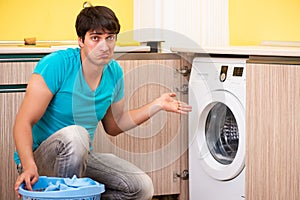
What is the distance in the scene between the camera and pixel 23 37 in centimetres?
402

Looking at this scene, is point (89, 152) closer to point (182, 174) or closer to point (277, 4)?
point (182, 174)

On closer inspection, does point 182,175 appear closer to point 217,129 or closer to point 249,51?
point 217,129

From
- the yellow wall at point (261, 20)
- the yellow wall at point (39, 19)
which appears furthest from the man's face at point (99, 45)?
the yellow wall at point (261, 20)

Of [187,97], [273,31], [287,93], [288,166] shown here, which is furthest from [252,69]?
[273,31]

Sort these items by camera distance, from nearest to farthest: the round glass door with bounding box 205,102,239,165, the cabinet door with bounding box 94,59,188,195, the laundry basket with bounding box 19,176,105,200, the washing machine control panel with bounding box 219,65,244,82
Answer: the laundry basket with bounding box 19,176,105,200 < the washing machine control panel with bounding box 219,65,244,82 < the round glass door with bounding box 205,102,239,165 < the cabinet door with bounding box 94,59,188,195

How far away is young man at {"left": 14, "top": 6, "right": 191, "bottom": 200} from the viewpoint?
2.58 meters

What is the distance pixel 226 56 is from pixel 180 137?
0.54 meters

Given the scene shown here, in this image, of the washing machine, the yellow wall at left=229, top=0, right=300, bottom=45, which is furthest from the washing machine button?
the yellow wall at left=229, top=0, right=300, bottom=45

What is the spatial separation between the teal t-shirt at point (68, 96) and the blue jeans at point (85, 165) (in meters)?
0.11

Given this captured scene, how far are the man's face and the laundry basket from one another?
20.2 inches

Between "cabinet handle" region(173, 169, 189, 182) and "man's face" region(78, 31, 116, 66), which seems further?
"cabinet handle" region(173, 169, 189, 182)

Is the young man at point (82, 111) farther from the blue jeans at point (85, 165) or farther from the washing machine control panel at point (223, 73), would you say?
the washing machine control panel at point (223, 73)

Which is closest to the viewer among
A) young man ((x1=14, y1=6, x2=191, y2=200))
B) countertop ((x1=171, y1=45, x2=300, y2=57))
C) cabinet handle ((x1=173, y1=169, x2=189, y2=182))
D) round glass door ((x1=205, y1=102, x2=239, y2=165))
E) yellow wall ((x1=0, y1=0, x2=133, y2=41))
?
young man ((x1=14, y1=6, x2=191, y2=200))

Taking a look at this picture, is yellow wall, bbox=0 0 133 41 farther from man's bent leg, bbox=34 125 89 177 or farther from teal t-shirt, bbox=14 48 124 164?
man's bent leg, bbox=34 125 89 177
